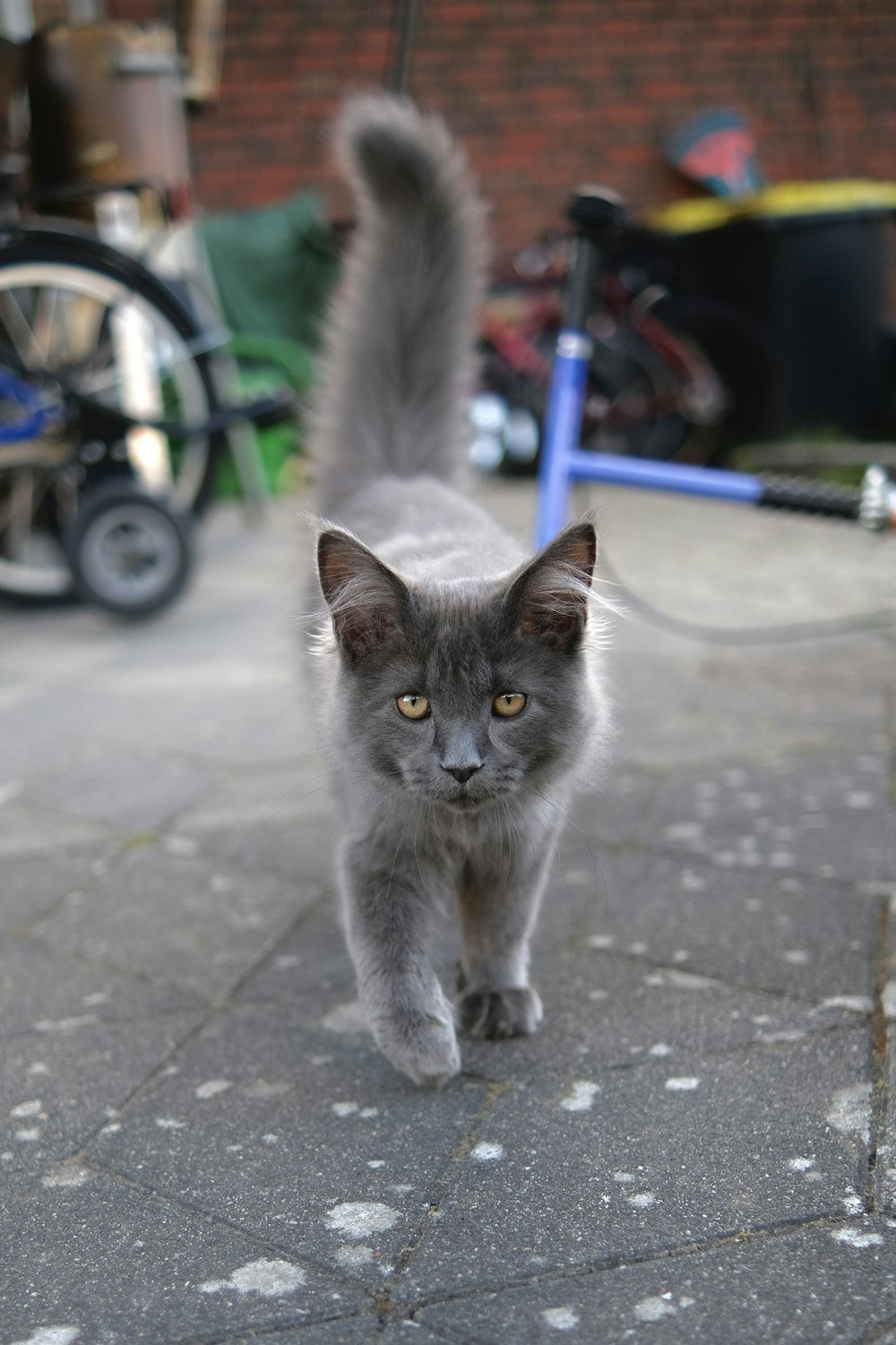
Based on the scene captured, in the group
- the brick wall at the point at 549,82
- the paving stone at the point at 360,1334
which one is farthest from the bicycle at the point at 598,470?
the brick wall at the point at 549,82

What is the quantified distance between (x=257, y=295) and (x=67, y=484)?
223cm

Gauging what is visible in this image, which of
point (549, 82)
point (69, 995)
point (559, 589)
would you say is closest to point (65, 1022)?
point (69, 995)

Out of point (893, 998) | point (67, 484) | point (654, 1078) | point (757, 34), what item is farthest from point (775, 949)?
point (757, 34)

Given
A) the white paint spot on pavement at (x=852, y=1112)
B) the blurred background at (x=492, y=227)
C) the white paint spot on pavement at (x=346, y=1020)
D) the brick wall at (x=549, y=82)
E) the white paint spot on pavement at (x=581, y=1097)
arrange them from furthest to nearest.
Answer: the brick wall at (x=549, y=82) < the blurred background at (x=492, y=227) < the white paint spot on pavement at (x=346, y=1020) < the white paint spot on pavement at (x=581, y=1097) < the white paint spot on pavement at (x=852, y=1112)

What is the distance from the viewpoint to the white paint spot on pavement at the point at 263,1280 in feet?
4.68

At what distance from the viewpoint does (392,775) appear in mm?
1778

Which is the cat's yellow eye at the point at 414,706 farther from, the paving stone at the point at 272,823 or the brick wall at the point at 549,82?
the brick wall at the point at 549,82

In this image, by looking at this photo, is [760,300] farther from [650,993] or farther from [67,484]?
[650,993]

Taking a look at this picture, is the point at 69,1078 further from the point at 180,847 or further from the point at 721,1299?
the point at 721,1299

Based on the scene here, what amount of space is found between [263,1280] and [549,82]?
631 cm

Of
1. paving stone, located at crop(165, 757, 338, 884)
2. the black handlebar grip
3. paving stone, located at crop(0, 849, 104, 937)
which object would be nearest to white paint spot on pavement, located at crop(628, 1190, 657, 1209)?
paving stone, located at crop(165, 757, 338, 884)

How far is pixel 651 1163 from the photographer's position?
1611 millimetres

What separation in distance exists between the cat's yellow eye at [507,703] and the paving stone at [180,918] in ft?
2.47

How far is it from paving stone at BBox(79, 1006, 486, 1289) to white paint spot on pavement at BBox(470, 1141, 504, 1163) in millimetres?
33
